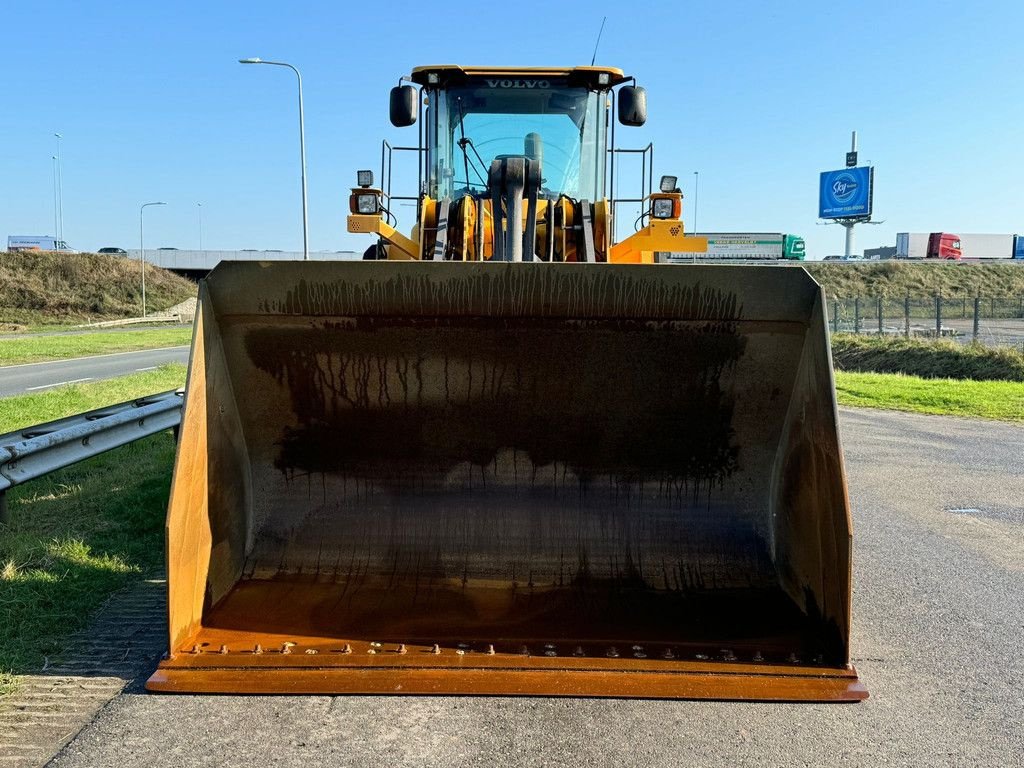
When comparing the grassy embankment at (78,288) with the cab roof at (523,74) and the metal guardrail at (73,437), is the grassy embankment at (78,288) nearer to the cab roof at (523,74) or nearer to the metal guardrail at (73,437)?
the metal guardrail at (73,437)

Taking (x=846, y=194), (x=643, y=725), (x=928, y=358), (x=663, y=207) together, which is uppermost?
(x=846, y=194)

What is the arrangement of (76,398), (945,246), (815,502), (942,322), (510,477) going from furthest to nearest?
(945,246) → (942,322) → (76,398) → (510,477) → (815,502)

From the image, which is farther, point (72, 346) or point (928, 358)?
point (72, 346)

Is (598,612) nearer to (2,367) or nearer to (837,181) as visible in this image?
(2,367)

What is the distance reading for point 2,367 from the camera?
57.2ft

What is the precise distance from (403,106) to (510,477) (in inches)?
127

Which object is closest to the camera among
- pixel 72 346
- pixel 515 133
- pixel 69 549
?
pixel 69 549

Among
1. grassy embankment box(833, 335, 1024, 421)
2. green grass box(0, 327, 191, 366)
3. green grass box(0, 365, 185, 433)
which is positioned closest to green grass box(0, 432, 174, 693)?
green grass box(0, 365, 185, 433)

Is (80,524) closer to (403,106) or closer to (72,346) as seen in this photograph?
(403,106)

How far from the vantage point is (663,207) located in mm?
6137

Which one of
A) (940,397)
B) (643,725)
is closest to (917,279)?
(940,397)

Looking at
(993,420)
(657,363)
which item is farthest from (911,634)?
(993,420)

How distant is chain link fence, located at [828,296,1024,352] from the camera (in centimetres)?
2697

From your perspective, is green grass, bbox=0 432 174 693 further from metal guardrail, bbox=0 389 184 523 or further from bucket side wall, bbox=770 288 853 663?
bucket side wall, bbox=770 288 853 663
